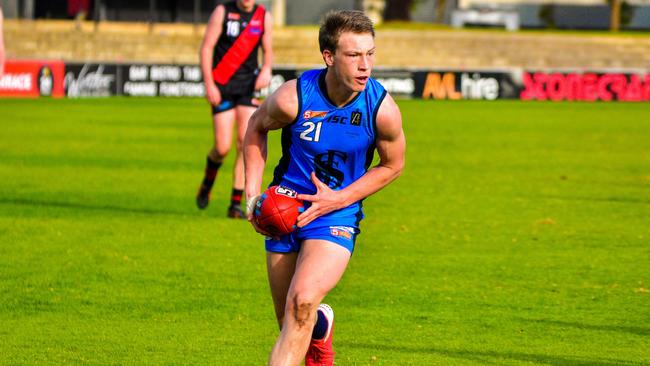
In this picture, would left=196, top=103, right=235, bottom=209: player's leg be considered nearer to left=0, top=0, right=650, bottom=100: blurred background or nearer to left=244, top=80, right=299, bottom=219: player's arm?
left=244, top=80, right=299, bottom=219: player's arm

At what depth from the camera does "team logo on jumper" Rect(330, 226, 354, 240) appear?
257 inches

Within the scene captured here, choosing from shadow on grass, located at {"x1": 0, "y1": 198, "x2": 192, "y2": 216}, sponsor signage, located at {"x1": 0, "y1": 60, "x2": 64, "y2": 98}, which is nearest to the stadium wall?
sponsor signage, located at {"x1": 0, "y1": 60, "x2": 64, "y2": 98}

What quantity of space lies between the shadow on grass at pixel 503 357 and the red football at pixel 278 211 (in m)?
1.82

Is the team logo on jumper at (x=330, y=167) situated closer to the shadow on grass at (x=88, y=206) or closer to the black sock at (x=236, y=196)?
the black sock at (x=236, y=196)

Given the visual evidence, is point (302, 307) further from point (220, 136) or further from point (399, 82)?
point (399, 82)

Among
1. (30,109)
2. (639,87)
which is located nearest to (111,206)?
(30,109)

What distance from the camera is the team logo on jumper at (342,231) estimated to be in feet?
21.4

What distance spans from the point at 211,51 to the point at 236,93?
1.72 feet

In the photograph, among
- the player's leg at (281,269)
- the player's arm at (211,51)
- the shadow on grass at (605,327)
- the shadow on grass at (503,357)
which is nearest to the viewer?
the player's leg at (281,269)

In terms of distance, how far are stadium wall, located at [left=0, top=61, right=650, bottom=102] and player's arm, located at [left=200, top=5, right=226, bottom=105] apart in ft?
85.6

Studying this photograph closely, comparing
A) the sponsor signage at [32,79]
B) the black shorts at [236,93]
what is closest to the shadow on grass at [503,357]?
the black shorts at [236,93]

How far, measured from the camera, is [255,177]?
6750mm

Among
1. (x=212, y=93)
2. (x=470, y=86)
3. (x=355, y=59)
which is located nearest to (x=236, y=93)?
(x=212, y=93)

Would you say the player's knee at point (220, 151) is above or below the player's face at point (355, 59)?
below
